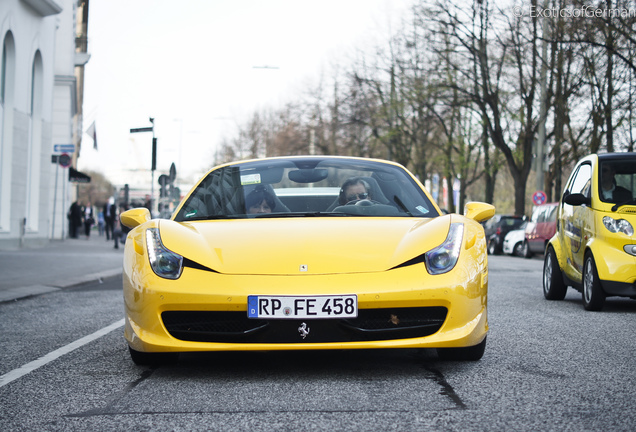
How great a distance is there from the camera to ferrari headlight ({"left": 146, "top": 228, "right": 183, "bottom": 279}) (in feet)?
15.6

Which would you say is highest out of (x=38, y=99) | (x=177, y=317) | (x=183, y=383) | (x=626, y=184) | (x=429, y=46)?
(x=429, y=46)

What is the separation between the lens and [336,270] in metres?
4.63

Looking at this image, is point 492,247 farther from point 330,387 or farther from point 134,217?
point 330,387

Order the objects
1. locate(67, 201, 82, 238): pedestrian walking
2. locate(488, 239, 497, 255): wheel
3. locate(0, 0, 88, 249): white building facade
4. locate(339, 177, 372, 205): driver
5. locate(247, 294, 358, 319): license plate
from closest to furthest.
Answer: locate(247, 294, 358, 319): license plate, locate(339, 177, 372, 205): driver, locate(0, 0, 88, 249): white building facade, locate(488, 239, 497, 255): wheel, locate(67, 201, 82, 238): pedestrian walking

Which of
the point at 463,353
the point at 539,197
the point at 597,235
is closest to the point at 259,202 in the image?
the point at 463,353

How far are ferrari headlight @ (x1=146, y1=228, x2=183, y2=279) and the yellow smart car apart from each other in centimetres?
506

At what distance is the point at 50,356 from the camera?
18.8ft

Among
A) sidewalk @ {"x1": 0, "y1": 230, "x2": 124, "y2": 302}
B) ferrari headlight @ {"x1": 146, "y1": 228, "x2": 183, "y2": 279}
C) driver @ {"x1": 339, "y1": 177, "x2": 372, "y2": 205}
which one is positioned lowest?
sidewalk @ {"x1": 0, "y1": 230, "x2": 124, "y2": 302}

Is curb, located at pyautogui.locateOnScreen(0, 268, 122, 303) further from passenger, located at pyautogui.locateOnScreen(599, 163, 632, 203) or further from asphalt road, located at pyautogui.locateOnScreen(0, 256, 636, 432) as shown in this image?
passenger, located at pyautogui.locateOnScreen(599, 163, 632, 203)

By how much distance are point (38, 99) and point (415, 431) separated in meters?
24.3

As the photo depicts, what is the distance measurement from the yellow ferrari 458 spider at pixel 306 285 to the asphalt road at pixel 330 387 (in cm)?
22

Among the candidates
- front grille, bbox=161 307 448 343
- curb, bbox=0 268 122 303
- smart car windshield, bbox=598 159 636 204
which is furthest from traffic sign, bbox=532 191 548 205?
front grille, bbox=161 307 448 343

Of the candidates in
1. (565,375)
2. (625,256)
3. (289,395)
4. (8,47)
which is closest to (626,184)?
(625,256)

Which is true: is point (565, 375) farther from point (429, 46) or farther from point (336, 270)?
point (429, 46)
